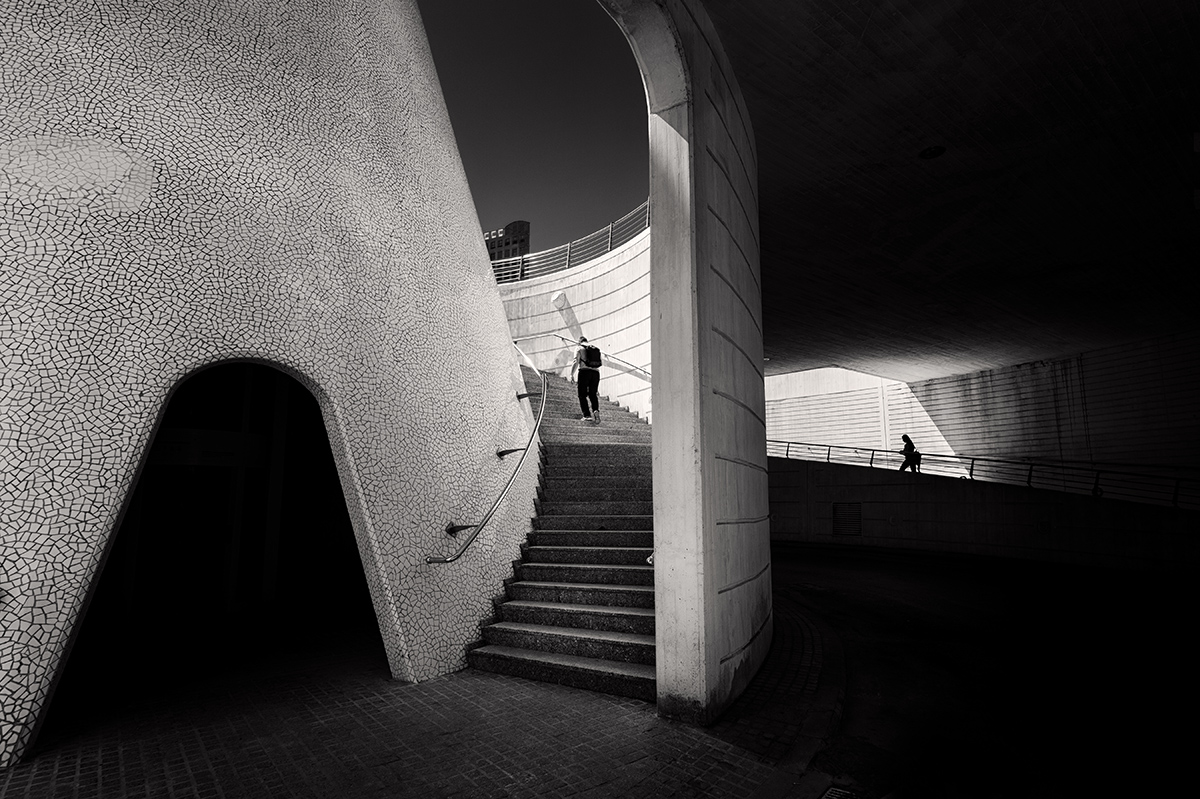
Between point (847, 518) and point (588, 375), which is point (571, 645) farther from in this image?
point (847, 518)

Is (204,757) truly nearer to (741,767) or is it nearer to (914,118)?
(741,767)

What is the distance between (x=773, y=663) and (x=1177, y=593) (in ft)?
28.8

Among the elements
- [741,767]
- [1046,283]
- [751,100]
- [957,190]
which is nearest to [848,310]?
[1046,283]

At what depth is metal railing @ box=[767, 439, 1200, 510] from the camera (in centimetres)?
1455

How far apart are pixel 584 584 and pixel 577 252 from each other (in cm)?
1358

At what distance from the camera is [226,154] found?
15.5 ft

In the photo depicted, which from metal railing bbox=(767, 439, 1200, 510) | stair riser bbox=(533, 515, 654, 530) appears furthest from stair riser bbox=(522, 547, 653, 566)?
metal railing bbox=(767, 439, 1200, 510)

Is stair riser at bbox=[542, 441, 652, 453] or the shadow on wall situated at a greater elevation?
the shadow on wall

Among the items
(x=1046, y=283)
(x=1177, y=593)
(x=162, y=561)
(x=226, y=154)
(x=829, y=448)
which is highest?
(x=1046, y=283)

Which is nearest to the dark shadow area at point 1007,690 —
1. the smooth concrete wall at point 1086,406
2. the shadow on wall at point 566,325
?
the smooth concrete wall at point 1086,406

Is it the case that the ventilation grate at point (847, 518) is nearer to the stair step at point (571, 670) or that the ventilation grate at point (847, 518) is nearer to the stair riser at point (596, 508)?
the stair riser at point (596, 508)

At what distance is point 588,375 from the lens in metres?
10.2

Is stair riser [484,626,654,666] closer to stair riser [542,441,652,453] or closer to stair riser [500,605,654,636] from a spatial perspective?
stair riser [500,605,654,636]

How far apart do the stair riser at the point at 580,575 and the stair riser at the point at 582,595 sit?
12cm
